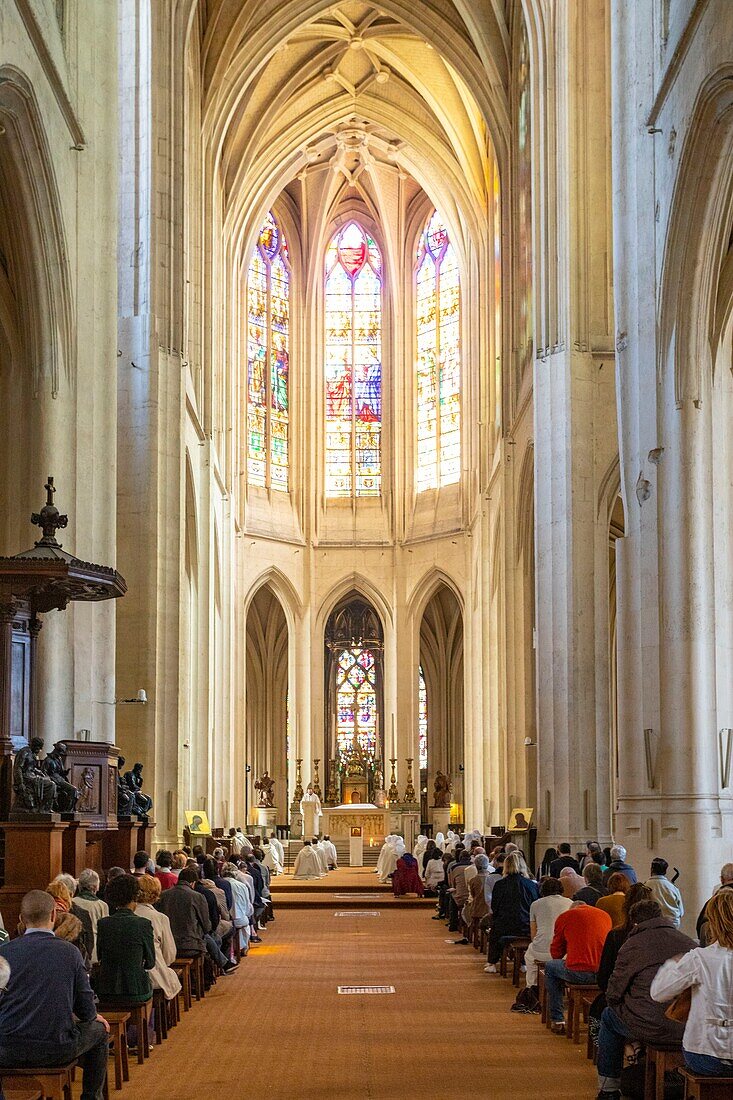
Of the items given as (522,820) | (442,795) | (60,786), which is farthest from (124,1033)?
(442,795)

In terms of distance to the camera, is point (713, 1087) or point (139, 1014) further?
point (139, 1014)

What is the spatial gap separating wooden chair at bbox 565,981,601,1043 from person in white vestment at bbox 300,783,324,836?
26623 millimetres

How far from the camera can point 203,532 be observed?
27625mm

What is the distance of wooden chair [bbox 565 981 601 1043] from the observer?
8836 mm

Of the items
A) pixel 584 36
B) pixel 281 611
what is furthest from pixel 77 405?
pixel 281 611

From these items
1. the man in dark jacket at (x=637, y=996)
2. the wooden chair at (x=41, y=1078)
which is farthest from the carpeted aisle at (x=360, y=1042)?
the wooden chair at (x=41, y=1078)

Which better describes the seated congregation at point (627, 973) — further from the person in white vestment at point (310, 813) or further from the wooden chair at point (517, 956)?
the person in white vestment at point (310, 813)

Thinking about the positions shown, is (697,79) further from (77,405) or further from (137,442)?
(137,442)

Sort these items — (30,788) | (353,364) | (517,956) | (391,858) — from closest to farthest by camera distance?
(30,788) → (517,956) → (391,858) → (353,364)

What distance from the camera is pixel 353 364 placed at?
39688mm

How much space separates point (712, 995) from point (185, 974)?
19.2 ft

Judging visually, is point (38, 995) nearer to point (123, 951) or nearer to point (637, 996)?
point (123, 951)

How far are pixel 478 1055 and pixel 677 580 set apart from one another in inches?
257

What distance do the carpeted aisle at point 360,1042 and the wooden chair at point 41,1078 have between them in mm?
1521
